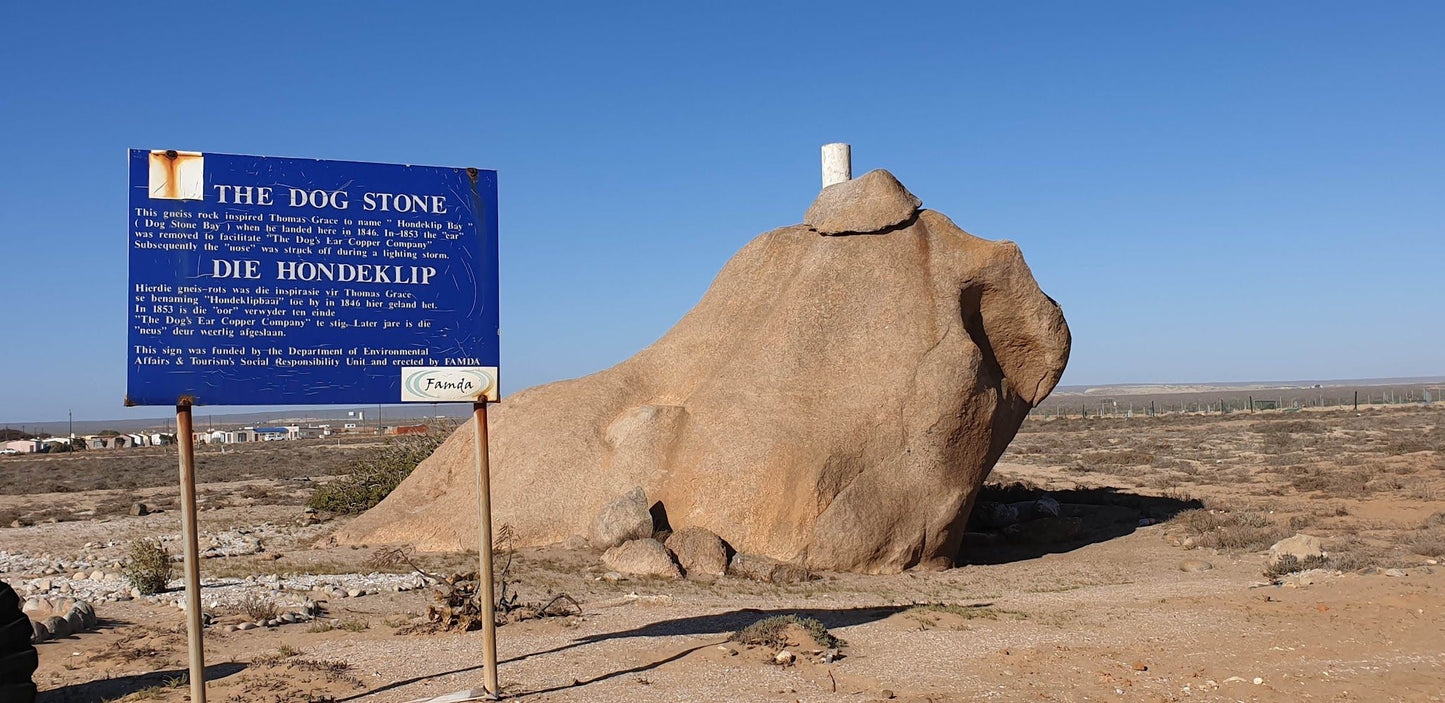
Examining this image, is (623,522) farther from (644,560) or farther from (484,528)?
(484,528)

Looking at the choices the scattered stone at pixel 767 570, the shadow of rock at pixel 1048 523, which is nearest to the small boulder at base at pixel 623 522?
the scattered stone at pixel 767 570

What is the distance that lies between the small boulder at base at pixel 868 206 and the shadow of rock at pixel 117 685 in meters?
9.66

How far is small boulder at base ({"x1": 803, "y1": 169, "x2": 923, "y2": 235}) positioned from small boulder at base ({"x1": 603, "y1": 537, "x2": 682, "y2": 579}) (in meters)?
5.24

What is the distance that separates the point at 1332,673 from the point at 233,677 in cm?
778


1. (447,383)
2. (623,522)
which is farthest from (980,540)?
(447,383)

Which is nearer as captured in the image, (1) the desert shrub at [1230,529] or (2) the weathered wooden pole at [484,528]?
(2) the weathered wooden pole at [484,528]

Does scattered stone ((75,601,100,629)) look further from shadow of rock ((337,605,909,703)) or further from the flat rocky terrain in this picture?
shadow of rock ((337,605,909,703))

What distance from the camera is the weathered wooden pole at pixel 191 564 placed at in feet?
20.5

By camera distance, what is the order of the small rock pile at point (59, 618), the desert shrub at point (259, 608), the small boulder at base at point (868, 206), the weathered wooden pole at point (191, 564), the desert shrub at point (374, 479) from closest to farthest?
the weathered wooden pole at point (191, 564) → the small rock pile at point (59, 618) → the desert shrub at point (259, 608) → the small boulder at base at point (868, 206) → the desert shrub at point (374, 479)

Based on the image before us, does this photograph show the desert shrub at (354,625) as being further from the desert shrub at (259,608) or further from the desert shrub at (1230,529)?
the desert shrub at (1230,529)

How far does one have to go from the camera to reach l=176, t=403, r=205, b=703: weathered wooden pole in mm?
6238

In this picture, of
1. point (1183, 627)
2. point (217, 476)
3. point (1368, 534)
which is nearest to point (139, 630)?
point (1183, 627)

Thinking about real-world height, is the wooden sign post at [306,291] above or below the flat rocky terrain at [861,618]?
above

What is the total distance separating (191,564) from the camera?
251 inches
